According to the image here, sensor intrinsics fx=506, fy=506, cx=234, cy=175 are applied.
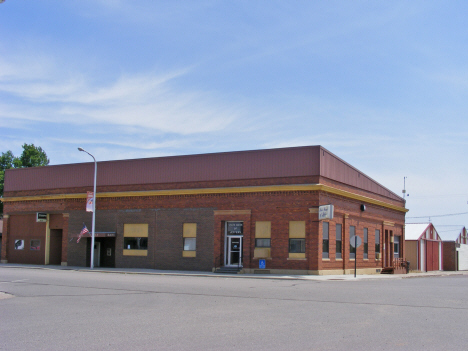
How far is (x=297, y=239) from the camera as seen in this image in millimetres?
31281

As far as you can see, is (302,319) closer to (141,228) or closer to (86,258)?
(141,228)

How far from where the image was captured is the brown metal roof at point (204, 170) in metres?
31.9

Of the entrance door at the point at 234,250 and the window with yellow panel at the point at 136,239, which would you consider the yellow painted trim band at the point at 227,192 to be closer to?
the window with yellow panel at the point at 136,239

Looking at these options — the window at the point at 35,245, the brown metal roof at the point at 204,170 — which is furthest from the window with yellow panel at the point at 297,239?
the window at the point at 35,245

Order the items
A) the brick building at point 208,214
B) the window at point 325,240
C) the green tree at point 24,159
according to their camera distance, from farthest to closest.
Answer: the green tree at point 24,159
the window at point 325,240
the brick building at point 208,214

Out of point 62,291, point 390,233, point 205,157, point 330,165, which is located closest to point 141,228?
point 205,157

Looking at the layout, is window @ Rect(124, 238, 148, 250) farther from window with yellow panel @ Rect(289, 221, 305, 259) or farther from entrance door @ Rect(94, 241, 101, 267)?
window with yellow panel @ Rect(289, 221, 305, 259)

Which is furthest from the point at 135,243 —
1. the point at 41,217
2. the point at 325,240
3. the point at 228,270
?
the point at 325,240

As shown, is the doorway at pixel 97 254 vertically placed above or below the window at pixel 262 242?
below

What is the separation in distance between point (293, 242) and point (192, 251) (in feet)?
23.1

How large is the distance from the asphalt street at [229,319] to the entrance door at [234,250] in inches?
526

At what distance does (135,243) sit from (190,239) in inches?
174

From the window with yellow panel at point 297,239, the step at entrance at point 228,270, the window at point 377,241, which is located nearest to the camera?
the window with yellow panel at point 297,239

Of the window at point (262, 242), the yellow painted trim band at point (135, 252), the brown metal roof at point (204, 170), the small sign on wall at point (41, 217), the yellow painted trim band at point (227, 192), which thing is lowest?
the yellow painted trim band at point (135, 252)
